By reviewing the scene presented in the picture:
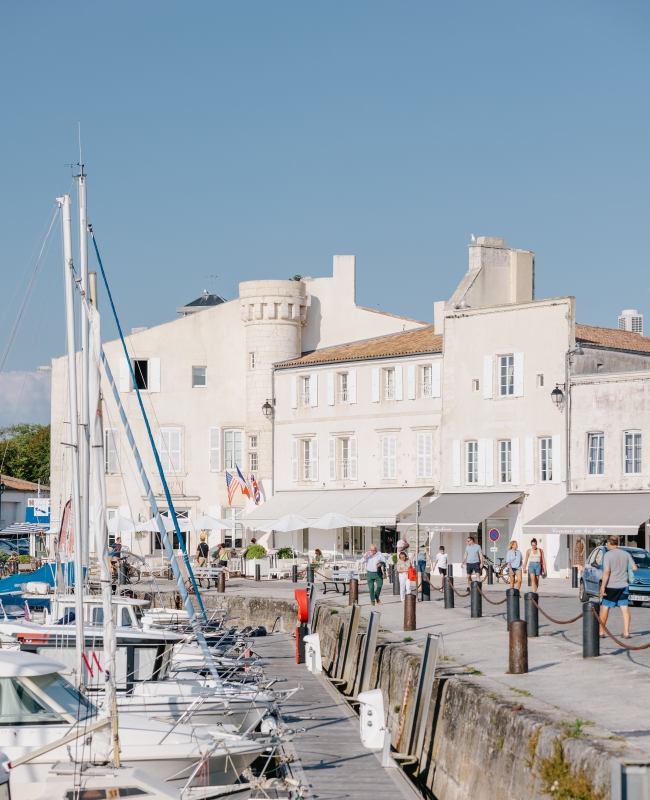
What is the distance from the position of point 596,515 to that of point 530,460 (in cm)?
466

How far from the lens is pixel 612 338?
171 ft

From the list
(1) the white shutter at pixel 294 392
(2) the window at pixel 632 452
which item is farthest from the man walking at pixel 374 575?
(1) the white shutter at pixel 294 392

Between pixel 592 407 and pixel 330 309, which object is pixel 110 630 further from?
pixel 330 309

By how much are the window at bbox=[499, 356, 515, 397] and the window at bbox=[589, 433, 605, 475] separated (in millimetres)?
4066

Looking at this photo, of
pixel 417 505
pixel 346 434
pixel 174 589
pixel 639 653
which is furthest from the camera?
pixel 346 434

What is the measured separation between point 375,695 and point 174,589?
28164 millimetres

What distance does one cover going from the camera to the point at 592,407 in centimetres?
4506

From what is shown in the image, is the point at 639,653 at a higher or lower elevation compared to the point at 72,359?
lower

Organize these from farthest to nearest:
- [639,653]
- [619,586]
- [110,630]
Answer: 1. [619,586]
2. [639,653]
3. [110,630]

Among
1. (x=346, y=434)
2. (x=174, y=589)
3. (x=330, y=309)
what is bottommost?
(x=174, y=589)

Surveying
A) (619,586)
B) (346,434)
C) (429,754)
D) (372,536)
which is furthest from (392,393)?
(429,754)

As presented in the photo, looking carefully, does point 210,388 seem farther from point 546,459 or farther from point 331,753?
point 331,753

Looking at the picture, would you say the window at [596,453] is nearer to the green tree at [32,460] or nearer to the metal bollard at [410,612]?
the metal bollard at [410,612]

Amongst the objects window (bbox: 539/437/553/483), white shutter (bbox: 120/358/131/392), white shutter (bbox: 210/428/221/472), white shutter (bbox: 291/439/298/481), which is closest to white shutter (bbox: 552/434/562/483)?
window (bbox: 539/437/553/483)
